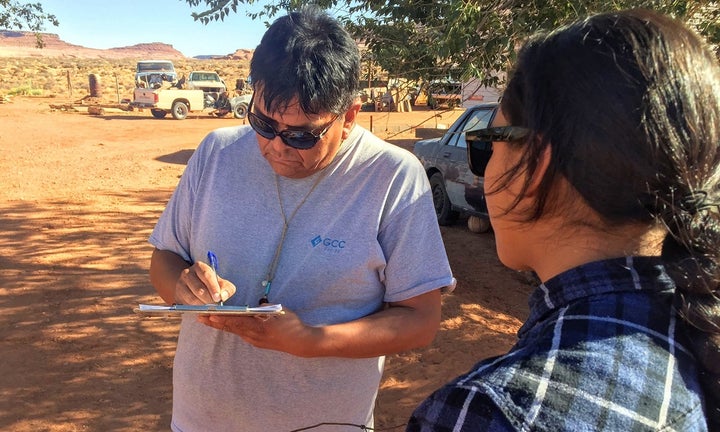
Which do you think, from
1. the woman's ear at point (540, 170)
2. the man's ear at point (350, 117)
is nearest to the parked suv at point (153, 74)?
the man's ear at point (350, 117)

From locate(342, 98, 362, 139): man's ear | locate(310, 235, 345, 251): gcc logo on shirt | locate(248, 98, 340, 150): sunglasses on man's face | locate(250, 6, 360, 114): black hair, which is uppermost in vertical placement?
locate(250, 6, 360, 114): black hair

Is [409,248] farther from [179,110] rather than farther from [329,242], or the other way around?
[179,110]

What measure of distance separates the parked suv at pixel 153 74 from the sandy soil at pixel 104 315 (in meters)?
16.9

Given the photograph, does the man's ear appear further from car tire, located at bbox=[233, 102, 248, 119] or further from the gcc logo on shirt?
car tire, located at bbox=[233, 102, 248, 119]

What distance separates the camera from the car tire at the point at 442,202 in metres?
8.43

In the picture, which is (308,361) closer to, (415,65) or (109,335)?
(415,65)


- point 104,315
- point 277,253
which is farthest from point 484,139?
point 104,315

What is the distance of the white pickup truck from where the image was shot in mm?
23953

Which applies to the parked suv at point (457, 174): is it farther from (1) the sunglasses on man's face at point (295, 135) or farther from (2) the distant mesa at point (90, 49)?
(2) the distant mesa at point (90, 49)

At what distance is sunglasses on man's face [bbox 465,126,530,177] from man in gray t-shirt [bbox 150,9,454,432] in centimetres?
41

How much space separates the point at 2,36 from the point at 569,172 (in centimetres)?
16882

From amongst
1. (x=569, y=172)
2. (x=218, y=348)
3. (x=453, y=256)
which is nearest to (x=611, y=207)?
(x=569, y=172)

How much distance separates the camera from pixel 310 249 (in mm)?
1709

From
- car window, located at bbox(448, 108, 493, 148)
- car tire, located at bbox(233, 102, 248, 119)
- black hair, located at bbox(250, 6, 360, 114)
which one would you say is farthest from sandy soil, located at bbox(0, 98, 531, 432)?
car tire, located at bbox(233, 102, 248, 119)
